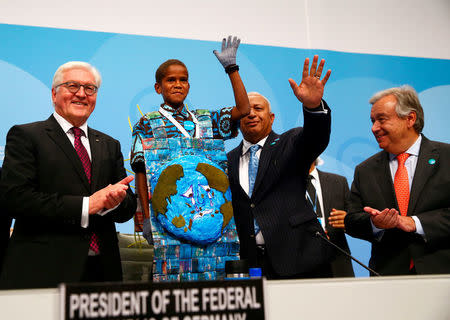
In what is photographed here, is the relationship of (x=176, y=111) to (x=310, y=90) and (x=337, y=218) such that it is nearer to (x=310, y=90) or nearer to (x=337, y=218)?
(x=310, y=90)

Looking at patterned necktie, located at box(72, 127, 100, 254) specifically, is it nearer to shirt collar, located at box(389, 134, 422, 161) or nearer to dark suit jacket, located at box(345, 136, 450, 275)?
dark suit jacket, located at box(345, 136, 450, 275)

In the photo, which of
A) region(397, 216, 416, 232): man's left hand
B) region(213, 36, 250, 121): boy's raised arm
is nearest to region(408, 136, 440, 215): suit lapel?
region(397, 216, 416, 232): man's left hand

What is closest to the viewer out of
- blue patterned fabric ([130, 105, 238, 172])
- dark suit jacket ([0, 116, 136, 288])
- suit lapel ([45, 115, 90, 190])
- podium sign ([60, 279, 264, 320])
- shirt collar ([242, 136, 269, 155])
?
podium sign ([60, 279, 264, 320])

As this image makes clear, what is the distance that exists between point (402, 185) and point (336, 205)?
34.2 inches

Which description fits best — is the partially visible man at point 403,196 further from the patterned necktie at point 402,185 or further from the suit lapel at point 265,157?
the suit lapel at point 265,157

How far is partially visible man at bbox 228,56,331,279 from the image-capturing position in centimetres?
233

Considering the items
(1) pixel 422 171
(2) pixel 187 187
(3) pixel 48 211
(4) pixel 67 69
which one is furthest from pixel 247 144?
(3) pixel 48 211

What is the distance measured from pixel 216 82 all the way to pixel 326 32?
1040 mm

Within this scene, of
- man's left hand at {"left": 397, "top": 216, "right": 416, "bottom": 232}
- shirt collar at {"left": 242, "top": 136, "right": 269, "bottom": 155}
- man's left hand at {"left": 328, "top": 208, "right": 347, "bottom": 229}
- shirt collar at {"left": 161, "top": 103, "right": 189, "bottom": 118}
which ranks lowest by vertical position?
man's left hand at {"left": 397, "top": 216, "right": 416, "bottom": 232}

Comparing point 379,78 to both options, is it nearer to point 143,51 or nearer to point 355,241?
point 355,241

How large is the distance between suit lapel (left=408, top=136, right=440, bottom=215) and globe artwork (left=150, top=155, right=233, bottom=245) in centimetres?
91

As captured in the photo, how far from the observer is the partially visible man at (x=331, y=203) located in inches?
128

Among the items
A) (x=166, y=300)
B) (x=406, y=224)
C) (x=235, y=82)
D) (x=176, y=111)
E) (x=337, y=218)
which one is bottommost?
(x=166, y=300)

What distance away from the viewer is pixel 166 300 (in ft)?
3.83
